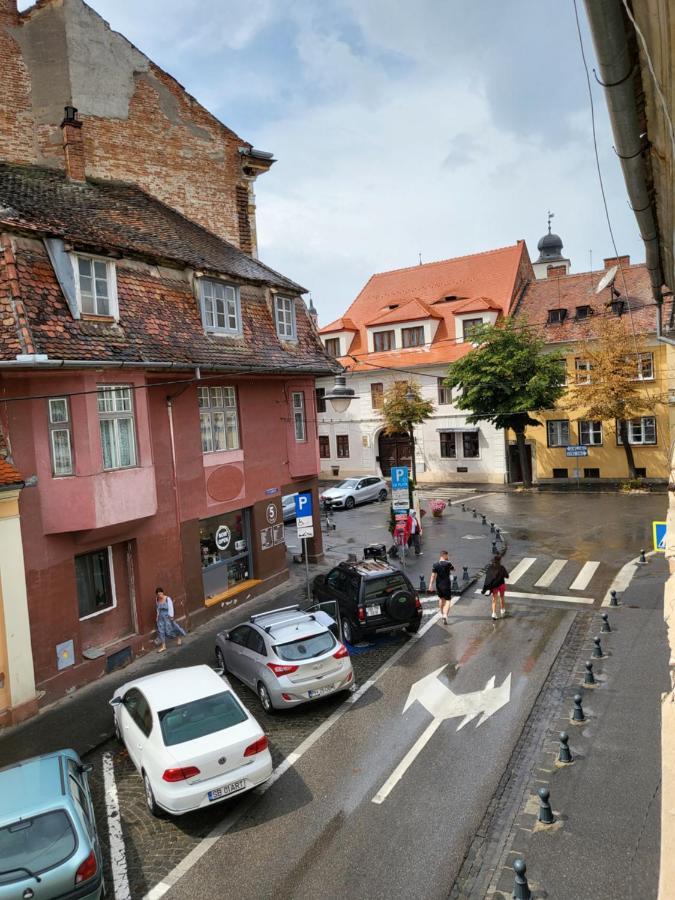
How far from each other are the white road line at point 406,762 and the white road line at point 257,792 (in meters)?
1.53

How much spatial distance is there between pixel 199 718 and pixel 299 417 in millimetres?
12722

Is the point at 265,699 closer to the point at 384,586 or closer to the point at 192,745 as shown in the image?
the point at 192,745

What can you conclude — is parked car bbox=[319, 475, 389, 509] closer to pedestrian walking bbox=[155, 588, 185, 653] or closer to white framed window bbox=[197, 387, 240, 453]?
white framed window bbox=[197, 387, 240, 453]

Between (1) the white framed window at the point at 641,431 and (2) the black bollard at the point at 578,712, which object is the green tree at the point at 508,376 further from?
(2) the black bollard at the point at 578,712

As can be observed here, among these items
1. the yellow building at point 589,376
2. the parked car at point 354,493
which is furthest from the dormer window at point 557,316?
the parked car at point 354,493

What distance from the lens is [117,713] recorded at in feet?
34.5

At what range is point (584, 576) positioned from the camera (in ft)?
60.7

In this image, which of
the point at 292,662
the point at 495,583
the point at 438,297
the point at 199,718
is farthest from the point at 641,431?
the point at 199,718

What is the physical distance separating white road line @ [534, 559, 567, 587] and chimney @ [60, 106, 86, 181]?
56.5ft

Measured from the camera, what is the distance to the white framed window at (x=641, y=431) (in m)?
34.9

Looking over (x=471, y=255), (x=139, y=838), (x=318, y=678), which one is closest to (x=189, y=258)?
(x=318, y=678)

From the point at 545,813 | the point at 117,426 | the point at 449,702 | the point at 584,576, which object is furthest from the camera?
the point at 584,576

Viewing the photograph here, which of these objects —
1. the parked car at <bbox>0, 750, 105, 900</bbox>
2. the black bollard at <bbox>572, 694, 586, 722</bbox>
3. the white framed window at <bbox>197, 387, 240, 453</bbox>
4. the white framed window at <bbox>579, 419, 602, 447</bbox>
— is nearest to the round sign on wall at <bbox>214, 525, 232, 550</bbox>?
the white framed window at <bbox>197, 387, 240, 453</bbox>

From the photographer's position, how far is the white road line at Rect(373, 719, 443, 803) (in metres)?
8.70
